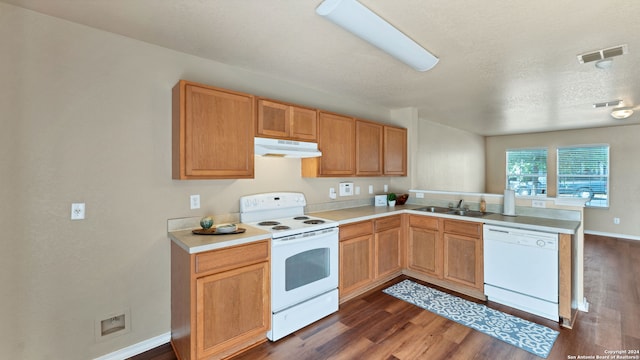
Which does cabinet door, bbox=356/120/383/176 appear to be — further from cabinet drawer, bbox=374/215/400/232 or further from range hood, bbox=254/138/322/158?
range hood, bbox=254/138/322/158

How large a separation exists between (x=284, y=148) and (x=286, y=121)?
28 centimetres

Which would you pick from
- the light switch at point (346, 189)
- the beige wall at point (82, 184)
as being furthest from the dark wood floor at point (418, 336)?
the light switch at point (346, 189)

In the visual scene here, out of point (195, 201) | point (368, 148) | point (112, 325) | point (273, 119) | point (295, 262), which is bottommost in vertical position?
point (112, 325)

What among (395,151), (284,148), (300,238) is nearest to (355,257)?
(300,238)

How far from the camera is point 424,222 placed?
11.3ft

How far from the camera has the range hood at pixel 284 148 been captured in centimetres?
254

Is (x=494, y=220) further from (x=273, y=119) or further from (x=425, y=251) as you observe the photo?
(x=273, y=119)

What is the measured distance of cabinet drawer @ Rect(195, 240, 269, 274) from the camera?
191 centimetres

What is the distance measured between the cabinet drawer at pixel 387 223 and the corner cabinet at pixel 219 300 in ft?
4.99

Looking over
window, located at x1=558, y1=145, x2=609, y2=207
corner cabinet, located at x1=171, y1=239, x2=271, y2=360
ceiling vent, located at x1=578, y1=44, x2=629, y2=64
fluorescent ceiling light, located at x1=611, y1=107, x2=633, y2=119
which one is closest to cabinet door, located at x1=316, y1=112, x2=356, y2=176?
corner cabinet, located at x1=171, y1=239, x2=271, y2=360

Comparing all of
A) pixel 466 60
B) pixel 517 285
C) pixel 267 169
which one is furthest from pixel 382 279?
pixel 466 60

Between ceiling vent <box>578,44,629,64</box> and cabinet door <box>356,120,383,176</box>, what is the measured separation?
6.79 ft

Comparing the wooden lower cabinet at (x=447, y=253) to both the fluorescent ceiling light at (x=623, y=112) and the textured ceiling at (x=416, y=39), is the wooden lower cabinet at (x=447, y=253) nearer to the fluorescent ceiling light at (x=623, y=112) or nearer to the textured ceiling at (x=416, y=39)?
the textured ceiling at (x=416, y=39)

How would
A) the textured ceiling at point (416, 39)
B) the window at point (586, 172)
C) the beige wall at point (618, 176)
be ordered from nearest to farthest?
the textured ceiling at point (416, 39) < the beige wall at point (618, 176) < the window at point (586, 172)
